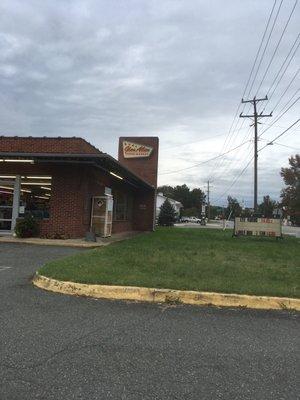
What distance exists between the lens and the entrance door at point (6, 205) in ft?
70.1

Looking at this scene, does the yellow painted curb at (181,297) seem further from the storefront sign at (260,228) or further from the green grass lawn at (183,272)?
the storefront sign at (260,228)

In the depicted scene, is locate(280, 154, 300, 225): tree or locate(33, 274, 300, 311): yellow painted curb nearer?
locate(33, 274, 300, 311): yellow painted curb

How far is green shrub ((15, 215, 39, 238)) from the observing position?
20.0 metres

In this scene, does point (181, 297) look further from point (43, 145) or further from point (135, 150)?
point (135, 150)

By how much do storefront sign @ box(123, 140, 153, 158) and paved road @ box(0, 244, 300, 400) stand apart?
3098 centimetres

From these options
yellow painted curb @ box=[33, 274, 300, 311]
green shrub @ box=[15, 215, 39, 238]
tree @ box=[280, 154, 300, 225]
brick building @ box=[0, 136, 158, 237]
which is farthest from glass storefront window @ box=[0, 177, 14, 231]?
tree @ box=[280, 154, 300, 225]

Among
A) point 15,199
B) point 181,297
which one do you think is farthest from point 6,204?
point 181,297

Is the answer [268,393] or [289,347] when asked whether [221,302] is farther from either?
[268,393]

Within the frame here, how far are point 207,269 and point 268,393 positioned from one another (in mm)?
7217

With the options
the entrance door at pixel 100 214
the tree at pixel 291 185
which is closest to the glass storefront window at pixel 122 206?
the entrance door at pixel 100 214

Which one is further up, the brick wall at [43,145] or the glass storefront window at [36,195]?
the brick wall at [43,145]

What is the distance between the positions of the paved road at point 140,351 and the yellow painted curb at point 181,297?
0.35 m

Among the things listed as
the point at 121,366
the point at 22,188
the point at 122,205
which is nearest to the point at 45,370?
the point at 121,366

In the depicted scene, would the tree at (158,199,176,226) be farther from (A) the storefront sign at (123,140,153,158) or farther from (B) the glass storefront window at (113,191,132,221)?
(B) the glass storefront window at (113,191,132,221)
